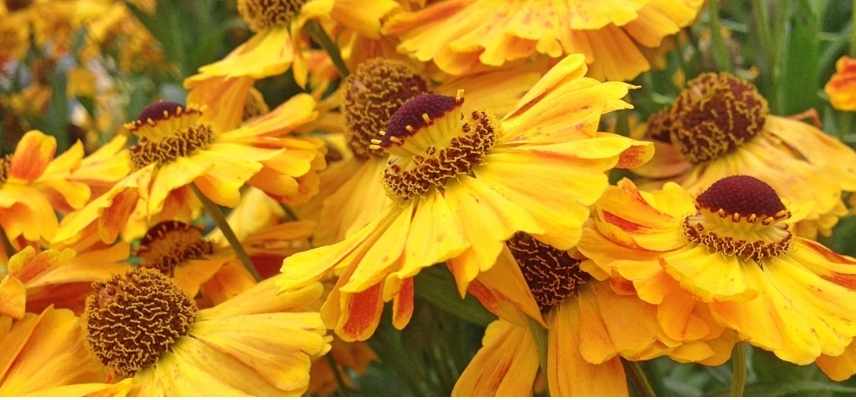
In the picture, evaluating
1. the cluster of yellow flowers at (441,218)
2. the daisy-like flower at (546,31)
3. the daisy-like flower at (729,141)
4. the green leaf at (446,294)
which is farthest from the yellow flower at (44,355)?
the daisy-like flower at (729,141)

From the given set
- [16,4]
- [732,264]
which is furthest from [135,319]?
[16,4]

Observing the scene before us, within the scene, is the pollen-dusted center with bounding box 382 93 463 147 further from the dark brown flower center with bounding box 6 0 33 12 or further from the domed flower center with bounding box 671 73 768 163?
the dark brown flower center with bounding box 6 0 33 12

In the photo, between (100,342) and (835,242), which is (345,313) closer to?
(100,342)

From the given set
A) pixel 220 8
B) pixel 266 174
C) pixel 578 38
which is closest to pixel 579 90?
pixel 578 38

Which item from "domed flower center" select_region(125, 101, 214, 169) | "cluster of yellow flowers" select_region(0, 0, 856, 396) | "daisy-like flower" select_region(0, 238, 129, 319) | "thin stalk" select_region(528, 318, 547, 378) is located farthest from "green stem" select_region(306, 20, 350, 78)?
"thin stalk" select_region(528, 318, 547, 378)

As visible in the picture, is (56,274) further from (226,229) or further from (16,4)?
(16,4)

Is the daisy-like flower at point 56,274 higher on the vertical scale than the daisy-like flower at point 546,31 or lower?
lower

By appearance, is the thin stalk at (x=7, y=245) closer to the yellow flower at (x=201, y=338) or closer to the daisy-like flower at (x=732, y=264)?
the yellow flower at (x=201, y=338)
